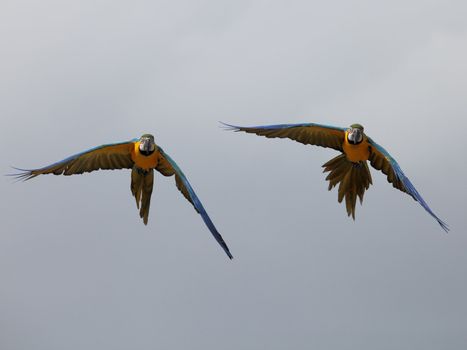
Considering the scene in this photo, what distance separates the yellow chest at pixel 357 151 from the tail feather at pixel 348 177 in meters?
0.23

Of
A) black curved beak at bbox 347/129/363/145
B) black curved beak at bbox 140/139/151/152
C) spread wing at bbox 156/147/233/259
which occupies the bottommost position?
spread wing at bbox 156/147/233/259

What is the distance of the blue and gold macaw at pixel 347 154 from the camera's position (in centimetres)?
2438

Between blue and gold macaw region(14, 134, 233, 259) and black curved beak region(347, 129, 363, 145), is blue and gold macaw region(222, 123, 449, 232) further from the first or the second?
blue and gold macaw region(14, 134, 233, 259)

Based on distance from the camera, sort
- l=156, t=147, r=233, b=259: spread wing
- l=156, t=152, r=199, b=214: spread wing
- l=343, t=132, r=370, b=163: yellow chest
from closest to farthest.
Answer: l=156, t=147, r=233, b=259: spread wing → l=156, t=152, r=199, b=214: spread wing → l=343, t=132, r=370, b=163: yellow chest

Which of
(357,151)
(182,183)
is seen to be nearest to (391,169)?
(357,151)

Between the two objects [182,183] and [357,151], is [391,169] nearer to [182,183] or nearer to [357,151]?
[357,151]

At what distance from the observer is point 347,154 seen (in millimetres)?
24844

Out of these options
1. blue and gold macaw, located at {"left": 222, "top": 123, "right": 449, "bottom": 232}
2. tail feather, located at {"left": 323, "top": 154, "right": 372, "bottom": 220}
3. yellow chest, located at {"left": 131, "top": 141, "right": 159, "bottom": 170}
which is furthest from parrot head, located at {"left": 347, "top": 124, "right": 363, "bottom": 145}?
yellow chest, located at {"left": 131, "top": 141, "right": 159, "bottom": 170}

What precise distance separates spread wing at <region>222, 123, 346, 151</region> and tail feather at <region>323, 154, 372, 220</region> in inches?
16.6

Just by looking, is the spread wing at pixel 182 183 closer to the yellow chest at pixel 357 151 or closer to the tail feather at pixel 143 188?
the tail feather at pixel 143 188

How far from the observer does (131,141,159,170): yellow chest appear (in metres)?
23.6

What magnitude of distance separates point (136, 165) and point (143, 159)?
39cm

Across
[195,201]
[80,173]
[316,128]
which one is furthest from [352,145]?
[80,173]

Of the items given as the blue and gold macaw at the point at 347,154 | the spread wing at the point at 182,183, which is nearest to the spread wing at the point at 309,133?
the blue and gold macaw at the point at 347,154
